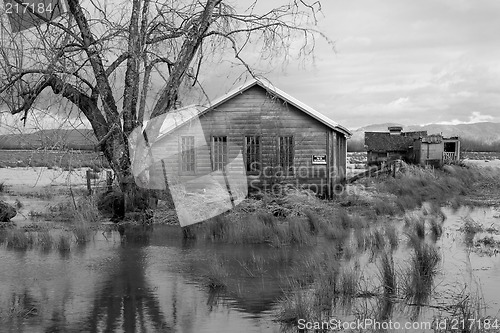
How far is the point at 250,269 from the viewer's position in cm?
1153

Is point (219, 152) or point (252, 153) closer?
point (252, 153)

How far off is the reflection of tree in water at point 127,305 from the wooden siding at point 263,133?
42.9 feet

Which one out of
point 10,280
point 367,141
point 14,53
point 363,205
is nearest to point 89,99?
point 14,53

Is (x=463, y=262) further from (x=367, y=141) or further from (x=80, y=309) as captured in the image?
(x=367, y=141)

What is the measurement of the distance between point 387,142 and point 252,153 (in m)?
22.6

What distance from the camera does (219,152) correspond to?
81.5 feet

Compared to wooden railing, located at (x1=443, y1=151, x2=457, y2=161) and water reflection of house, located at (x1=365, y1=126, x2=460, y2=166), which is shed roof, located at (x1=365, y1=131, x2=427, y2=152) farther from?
wooden railing, located at (x1=443, y1=151, x2=457, y2=161)

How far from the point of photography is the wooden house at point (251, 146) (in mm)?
24312

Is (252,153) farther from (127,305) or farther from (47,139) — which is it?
(127,305)

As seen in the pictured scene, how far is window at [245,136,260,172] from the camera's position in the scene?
80.8 feet

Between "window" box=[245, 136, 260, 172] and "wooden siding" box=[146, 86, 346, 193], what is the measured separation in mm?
200

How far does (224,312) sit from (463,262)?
560 cm

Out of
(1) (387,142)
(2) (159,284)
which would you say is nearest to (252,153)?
(2) (159,284)

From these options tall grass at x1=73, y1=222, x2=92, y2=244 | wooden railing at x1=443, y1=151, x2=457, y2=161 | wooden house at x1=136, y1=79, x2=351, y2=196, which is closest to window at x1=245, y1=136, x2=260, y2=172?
wooden house at x1=136, y1=79, x2=351, y2=196
